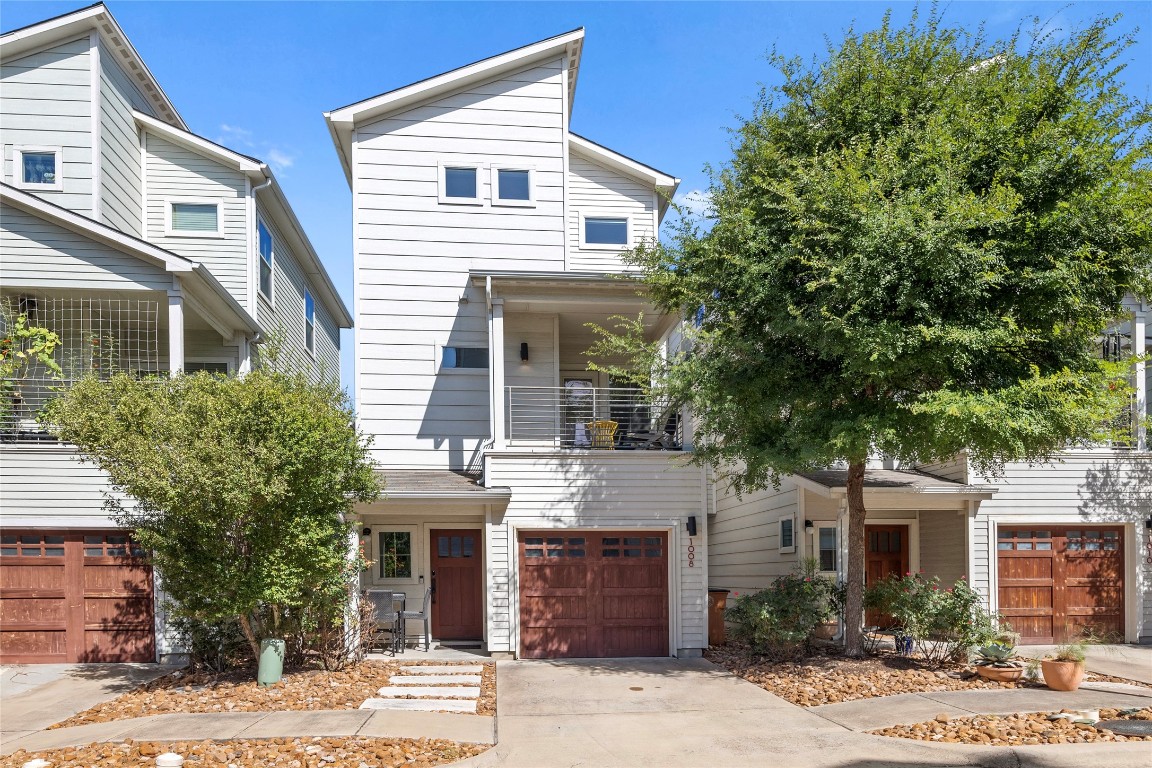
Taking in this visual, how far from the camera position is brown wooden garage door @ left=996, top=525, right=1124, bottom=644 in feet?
47.1

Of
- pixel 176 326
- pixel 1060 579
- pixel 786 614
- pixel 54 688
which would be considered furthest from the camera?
pixel 1060 579

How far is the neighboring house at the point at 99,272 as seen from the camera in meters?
12.6

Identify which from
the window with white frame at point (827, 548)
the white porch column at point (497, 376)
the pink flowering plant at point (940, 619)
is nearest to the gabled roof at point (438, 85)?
the white porch column at point (497, 376)

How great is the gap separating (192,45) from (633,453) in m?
9.29

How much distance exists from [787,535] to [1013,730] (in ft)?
19.3

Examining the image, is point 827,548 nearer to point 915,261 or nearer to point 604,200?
point 915,261

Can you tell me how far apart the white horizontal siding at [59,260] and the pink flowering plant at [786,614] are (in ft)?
32.6

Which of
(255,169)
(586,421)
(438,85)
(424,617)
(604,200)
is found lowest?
(424,617)

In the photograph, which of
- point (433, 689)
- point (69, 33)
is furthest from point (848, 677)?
point (69, 33)

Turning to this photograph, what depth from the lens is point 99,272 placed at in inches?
518

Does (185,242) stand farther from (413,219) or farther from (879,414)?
(879,414)

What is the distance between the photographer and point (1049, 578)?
14.5m

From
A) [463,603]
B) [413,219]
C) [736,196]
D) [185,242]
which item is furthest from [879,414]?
[185,242]

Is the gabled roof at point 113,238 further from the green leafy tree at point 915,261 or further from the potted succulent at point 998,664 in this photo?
the potted succulent at point 998,664
